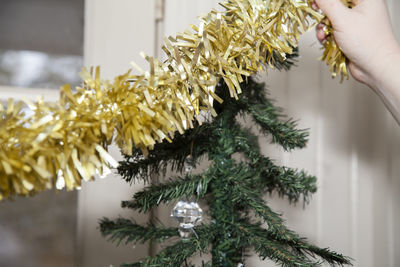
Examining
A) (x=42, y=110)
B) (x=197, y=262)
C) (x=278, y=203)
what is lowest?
(x=197, y=262)

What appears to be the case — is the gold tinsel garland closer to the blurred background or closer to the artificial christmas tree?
the artificial christmas tree

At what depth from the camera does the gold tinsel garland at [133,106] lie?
1.18ft

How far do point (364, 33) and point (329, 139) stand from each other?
46 cm

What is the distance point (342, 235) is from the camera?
989 mm

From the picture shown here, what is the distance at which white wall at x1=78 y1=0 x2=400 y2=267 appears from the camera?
89 centimetres

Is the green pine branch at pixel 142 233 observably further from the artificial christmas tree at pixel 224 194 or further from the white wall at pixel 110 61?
the white wall at pixel 110 61

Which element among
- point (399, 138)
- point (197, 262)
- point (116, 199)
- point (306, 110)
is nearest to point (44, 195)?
point (116, 199)

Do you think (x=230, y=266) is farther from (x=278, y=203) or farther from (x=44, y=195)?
(x=44, y=195)

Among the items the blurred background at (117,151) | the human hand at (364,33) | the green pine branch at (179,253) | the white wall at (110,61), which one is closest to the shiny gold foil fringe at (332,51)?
the human hand at (364,33)

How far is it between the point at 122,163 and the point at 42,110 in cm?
19

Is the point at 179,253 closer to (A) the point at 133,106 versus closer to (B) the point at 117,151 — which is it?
(A) the point at 133,106

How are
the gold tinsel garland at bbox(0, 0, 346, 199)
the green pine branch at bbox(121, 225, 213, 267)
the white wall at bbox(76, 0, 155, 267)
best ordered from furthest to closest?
the white wall at bbox(76, 0, 155, 267) → the green pine branch at bbox(121, 225, 213, 267) → the gold tinsel garland at bbox(0, 0, 346, 199)

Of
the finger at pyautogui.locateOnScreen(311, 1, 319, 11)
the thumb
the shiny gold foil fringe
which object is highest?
the finger at pyautogui.locateOnScreen(311, 1, 319, 11)

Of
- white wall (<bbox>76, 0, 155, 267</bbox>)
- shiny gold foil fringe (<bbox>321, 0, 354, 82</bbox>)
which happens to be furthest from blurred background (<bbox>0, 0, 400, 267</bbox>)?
shiny gold foil fringe (<bbox>321, 0, 354, 82</bbox>)
